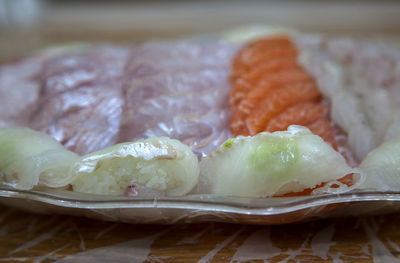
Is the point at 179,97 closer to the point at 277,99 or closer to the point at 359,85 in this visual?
the point at 277,99

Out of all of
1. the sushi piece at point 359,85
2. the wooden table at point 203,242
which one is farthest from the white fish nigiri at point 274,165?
the sushi piece at point 359,85

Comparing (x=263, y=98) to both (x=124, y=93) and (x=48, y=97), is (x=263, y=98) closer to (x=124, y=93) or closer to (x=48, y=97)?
(x=124, y=93)

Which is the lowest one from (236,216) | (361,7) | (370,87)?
(236,216)

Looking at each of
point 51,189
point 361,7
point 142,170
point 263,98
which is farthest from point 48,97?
point 361,7

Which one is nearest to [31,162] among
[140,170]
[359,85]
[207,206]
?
[140,170]

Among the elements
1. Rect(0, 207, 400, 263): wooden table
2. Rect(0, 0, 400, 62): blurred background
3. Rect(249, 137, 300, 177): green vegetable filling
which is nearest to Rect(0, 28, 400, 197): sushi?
Rect(249, 137, 300, 177): green vegetable filling

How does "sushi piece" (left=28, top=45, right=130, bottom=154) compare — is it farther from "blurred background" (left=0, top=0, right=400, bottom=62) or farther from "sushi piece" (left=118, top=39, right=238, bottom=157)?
"blurred background" (left=0, top=0, right=400, bottom=62)

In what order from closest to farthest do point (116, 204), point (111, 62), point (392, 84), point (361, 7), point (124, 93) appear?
point (116, 204) → point (124, 93) → point (392, 84) → point (111, 62) → point (361, 7)
